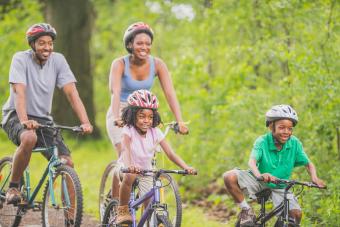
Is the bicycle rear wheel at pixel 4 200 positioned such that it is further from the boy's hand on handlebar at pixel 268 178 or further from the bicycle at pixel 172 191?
the boy's hand on handlebar at pixel 268 178

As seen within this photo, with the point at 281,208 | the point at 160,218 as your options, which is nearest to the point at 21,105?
the point at 160,218

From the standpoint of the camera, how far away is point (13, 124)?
6.77m

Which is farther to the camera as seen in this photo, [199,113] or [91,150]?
[91,150]

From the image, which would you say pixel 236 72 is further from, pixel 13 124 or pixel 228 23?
pixel 13 124

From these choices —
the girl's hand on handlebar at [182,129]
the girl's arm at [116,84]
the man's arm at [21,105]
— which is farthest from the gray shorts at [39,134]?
the girl's hand on handlebar at [182,129]

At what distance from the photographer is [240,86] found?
417 inches

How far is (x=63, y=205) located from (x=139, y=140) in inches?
47.1

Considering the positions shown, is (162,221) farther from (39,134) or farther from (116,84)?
(39,134)

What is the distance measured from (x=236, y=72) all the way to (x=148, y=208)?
530 cm

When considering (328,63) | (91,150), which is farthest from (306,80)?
(91,150)

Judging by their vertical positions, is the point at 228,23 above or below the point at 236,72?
above

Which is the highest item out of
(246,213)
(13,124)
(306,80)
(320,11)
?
(320,11)

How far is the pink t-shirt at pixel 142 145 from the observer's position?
6004 millimetres

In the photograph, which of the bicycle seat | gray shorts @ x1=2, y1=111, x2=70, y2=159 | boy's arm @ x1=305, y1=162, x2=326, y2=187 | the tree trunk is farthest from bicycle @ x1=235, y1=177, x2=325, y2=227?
the tree trunk
